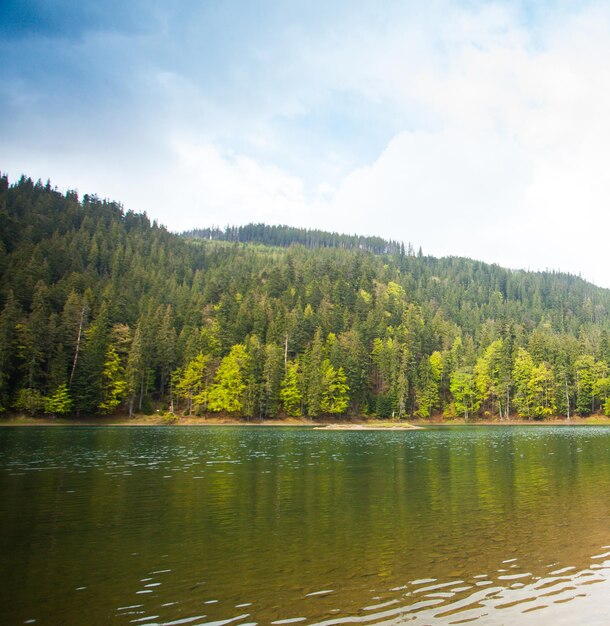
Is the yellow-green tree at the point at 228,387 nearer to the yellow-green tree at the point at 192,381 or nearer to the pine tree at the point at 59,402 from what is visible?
the yellow-green tree at the point at 192,381

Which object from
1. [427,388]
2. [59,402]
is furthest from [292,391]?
[59,402]

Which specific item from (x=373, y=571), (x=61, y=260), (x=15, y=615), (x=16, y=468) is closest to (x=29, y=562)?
(x=15, y=615)

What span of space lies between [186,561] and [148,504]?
9.77 meters

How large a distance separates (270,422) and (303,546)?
108m

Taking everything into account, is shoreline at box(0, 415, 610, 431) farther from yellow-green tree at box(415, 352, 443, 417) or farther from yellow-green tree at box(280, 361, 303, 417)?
yellow-green tree at box(415, 352, 443, 417)

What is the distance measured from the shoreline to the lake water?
74965 millimetres

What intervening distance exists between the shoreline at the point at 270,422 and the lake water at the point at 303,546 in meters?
75.0

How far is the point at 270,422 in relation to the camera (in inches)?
4852

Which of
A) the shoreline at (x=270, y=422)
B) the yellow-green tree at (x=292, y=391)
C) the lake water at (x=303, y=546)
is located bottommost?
the shoreline at (x=270, y=422)

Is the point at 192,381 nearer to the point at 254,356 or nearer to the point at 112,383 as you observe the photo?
the point at 254,356

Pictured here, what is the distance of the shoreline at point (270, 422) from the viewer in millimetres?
103056

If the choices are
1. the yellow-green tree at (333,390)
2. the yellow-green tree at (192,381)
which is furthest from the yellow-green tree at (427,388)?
the yellow-green tree at (192,381)

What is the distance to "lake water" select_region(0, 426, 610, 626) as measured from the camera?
12.1 metres

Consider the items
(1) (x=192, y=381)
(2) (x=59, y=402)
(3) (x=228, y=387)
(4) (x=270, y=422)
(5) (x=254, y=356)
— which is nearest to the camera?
(2) (x=59, y=402)
